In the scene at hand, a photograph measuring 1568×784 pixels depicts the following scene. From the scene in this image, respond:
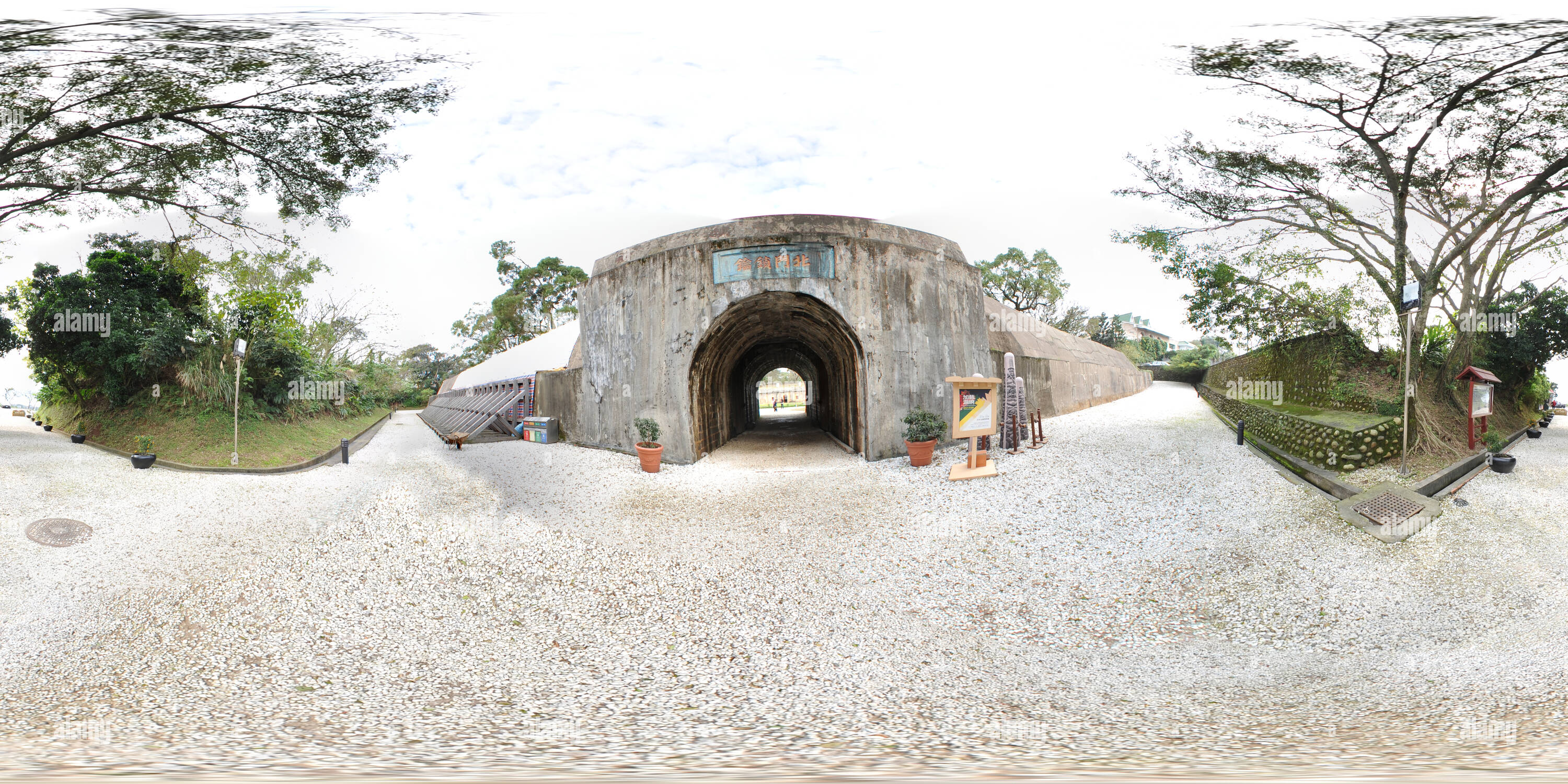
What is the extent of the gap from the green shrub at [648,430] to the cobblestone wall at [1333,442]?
925cm

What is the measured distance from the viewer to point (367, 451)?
11.2m

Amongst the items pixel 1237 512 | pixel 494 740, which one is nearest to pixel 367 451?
pixel 494 740

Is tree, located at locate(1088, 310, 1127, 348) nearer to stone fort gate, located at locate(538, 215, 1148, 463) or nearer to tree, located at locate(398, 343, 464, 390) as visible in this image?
stone fort gate, located at locate(538, 215, 1148, 463)

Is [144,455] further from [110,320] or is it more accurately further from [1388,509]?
[1388,509]

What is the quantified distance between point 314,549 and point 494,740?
13.5 feet

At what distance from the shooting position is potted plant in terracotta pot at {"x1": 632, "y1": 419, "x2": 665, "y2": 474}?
27.1ft

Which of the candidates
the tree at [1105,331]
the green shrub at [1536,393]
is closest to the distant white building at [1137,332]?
the tree at [1105,331]

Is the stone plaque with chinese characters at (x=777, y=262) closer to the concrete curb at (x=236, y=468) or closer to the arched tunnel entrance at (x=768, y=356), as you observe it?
the arched tunnel entrance at (x=768, y=356)

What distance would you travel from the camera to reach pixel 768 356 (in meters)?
15.1

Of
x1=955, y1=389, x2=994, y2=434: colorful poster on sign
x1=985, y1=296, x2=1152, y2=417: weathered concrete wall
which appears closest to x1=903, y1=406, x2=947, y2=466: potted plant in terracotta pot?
x1=955, y1=389, x2=994, y2=434: colorful poster on sign

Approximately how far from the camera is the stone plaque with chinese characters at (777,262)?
8.48 meters

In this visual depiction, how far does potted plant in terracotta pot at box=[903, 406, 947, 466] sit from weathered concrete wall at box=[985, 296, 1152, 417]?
3.22 metres

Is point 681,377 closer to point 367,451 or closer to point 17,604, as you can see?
point 17,604

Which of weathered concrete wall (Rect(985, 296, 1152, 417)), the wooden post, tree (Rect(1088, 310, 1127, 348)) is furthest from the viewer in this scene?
tree (Rect(1088, 310, 1127, 348))
